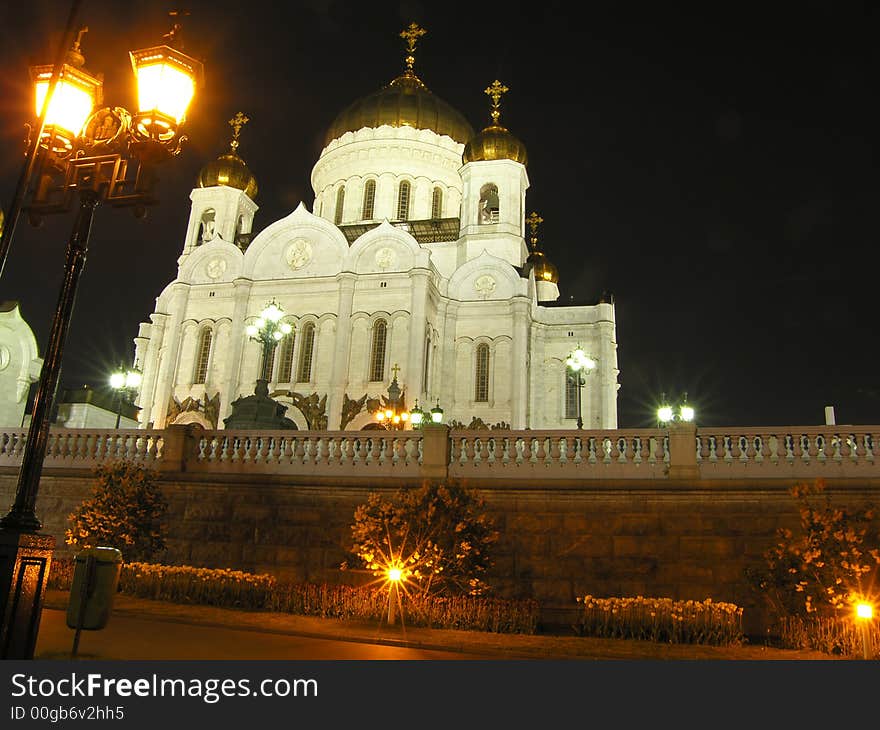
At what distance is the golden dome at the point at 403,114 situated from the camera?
4669cm

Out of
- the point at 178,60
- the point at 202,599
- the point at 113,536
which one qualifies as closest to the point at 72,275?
the point at 178,60

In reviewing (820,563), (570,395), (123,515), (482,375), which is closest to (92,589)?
(123,515)

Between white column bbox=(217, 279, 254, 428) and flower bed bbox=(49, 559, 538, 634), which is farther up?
white column bbox=(217, 279, 254, 428)

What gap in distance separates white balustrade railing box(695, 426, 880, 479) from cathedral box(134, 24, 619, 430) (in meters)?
18.5

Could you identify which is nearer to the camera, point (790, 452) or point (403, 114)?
point (790, 452)

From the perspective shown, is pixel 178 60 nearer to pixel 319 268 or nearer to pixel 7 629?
pixel 7 629

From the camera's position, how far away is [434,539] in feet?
39.2

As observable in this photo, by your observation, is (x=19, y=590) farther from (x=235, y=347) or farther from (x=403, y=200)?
(x=403, y=200)

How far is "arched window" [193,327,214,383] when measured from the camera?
3769 centimetres

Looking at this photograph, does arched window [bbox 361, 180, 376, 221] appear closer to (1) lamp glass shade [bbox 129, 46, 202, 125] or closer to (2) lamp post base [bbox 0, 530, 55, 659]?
(1) lamp glass shade [bbox 129, 46, 202, 125]

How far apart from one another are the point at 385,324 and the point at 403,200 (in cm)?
1305

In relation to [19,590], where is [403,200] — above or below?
above

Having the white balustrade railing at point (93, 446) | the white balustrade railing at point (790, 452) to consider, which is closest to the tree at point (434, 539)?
the white balustrade railing at point (790, 452)

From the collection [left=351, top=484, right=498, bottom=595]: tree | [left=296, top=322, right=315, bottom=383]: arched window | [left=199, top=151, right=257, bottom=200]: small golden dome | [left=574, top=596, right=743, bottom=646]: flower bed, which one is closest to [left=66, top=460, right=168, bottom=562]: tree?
[left=351, top=484, right=498, bottom=595]: tree
